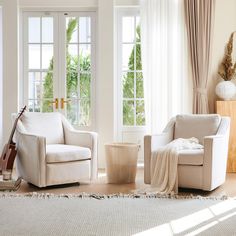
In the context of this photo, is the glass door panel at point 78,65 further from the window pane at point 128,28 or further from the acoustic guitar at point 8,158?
the acoustic guitar at point 8,158

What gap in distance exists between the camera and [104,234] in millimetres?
3256

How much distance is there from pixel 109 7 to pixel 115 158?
223cm

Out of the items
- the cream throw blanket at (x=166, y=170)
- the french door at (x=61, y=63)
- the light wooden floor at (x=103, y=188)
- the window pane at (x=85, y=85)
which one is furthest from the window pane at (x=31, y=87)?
the cream throw blanket at (x=166, y=170)

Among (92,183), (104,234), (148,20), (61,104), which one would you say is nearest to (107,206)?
(104,234)

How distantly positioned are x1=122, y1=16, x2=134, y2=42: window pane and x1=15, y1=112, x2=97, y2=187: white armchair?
5.46 feet

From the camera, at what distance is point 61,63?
6547mm

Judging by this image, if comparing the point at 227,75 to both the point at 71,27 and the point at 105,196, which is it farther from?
the point at 105,196

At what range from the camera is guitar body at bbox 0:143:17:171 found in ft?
16.4

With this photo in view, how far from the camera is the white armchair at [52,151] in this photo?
4824mm

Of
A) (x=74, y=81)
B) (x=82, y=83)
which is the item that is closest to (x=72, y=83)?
(x=74, y=81)

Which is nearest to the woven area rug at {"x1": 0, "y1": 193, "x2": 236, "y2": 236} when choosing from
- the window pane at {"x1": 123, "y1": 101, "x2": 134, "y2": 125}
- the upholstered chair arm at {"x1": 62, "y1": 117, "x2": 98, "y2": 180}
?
the upholstered chair arm at {"x1": 62, "y1": 117, "x2": 98, "y2": 180}

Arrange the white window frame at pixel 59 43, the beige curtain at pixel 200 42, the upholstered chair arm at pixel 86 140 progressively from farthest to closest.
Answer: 1. the white window frame at pixel 59 43
2. the beige curtain at pixel 200 42
3. the upholstered chair arm at pixel 86 140

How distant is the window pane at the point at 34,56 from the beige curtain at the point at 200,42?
2.16 metres

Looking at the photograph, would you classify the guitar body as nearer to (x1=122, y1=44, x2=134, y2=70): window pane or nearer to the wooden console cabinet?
(x1=122, y1=44, x2=134, y2=70): window pane
